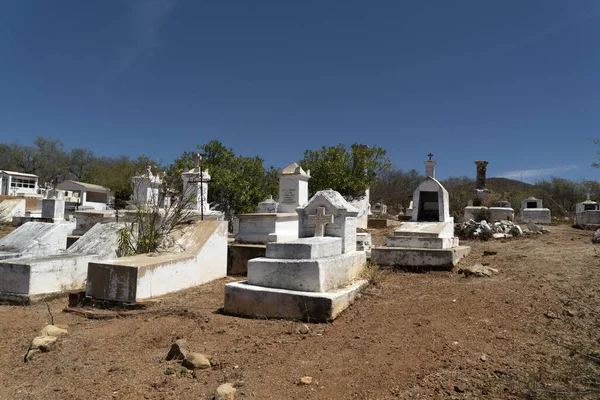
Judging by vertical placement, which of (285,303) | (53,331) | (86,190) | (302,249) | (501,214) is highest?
(86,190)

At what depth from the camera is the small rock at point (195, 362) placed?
3582 millimetres

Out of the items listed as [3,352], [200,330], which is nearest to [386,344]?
[200,330]

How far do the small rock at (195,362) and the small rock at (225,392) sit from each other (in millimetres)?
555

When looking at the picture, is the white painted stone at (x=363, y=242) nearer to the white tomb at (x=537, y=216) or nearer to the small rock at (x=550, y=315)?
the small rock at (x=550, y=315)

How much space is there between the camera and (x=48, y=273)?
641 cm

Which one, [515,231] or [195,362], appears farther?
[515,231]

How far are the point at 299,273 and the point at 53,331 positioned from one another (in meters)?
2.94

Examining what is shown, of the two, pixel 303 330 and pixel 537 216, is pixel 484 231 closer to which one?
pixel 537 216

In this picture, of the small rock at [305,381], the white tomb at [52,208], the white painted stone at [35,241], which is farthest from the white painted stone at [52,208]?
the small rock at [305,381]

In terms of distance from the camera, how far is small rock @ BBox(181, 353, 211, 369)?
3.58 m

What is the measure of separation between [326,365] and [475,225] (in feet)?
38.1

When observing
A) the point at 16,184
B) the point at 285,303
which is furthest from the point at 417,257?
the point at 16,184

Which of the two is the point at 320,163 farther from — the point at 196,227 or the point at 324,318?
Answer: the point at 324,318

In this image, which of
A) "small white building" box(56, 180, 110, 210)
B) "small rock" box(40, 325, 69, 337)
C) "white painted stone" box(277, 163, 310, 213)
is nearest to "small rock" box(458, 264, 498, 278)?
"small rock" box(40, 325, 69, 337)
